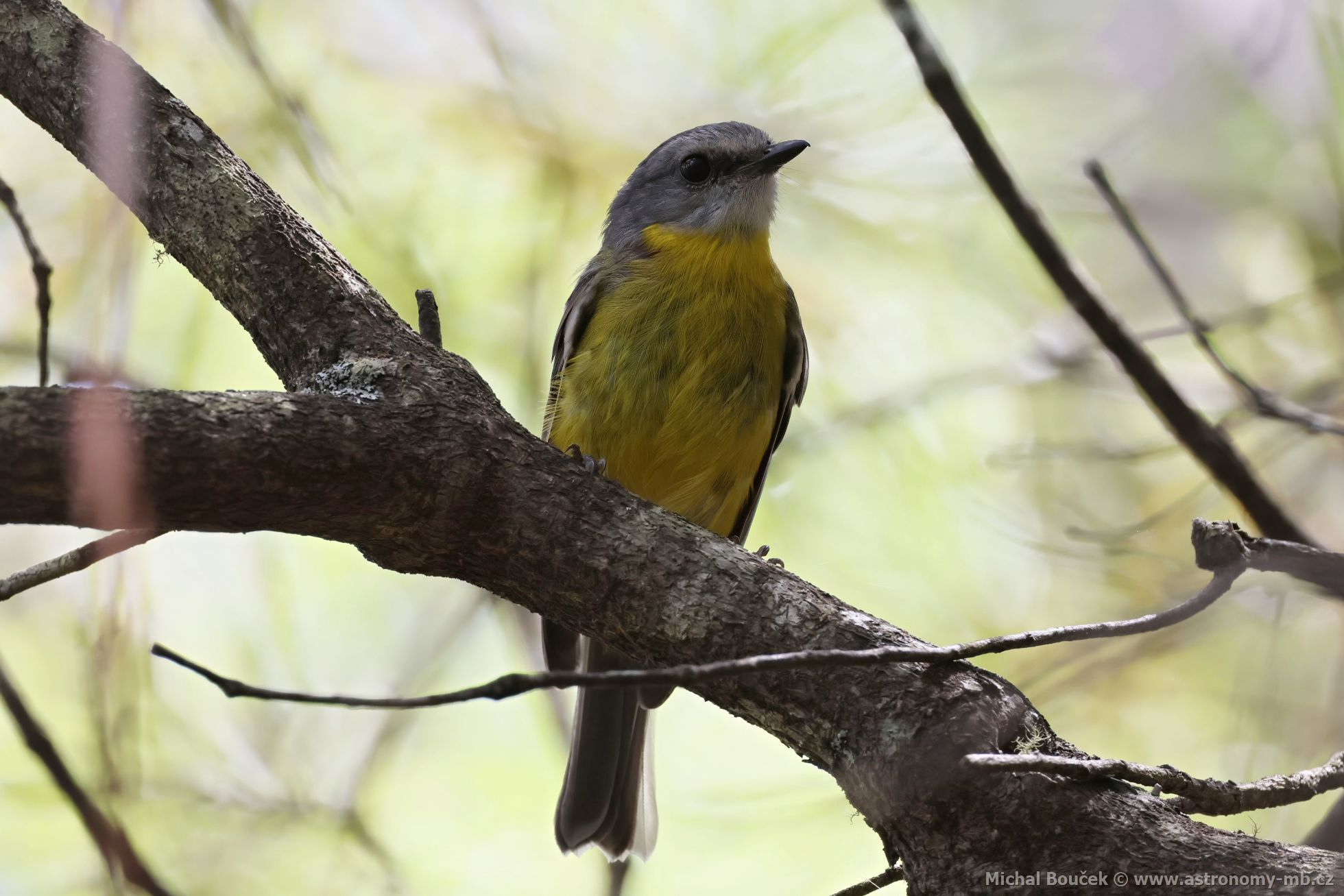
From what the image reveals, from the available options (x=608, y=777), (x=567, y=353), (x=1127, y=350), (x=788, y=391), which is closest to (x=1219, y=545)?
(x=1127, y=350)

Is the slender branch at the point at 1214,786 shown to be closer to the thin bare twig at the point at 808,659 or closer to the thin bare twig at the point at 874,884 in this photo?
the thin bare twig at the point at 808,659

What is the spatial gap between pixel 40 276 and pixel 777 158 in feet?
10.4

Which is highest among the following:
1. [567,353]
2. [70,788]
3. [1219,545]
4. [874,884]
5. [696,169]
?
[696,169]

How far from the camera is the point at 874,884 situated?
102 inches

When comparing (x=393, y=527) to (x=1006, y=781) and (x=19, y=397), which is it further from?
(x=1006, y=781)

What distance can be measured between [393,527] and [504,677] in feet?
3.13

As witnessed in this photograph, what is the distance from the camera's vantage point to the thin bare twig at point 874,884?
251 centimetres

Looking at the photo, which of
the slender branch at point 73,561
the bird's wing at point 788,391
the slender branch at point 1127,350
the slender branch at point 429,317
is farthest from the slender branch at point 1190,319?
the slender branch at point 73,561

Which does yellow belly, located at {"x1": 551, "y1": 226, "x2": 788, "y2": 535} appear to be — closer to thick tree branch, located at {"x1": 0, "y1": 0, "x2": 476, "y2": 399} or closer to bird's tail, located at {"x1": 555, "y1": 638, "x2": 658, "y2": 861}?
bird's tail, located at {"x1": 555, "y1": 638, "x2": 658, "y2": 861}

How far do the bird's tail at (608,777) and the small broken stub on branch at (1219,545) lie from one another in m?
2.84

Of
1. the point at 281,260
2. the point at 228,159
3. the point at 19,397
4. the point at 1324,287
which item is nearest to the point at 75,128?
the point at 228,159

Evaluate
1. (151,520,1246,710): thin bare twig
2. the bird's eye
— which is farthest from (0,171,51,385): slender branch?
the bird's eye

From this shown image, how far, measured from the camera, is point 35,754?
2418mm

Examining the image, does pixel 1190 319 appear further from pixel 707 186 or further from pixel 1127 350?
pixel 707 186
